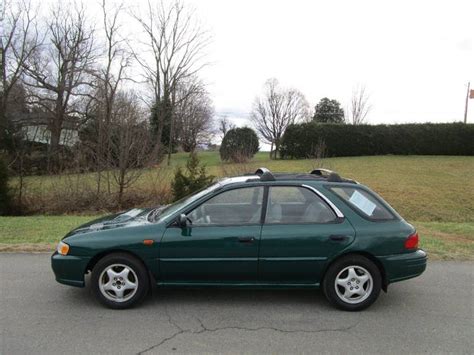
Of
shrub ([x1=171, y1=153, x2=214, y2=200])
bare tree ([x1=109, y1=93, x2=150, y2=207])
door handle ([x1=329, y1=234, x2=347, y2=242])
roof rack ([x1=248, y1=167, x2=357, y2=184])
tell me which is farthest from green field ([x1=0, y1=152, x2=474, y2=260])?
door handle ([x1=329, y1=234, x2=347, y2=242])

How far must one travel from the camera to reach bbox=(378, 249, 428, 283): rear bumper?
4285mm

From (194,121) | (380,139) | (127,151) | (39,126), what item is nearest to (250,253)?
(127,151)

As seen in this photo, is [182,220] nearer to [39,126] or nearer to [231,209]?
[231,209]

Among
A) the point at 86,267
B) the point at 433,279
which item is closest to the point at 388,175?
the point at 433,279

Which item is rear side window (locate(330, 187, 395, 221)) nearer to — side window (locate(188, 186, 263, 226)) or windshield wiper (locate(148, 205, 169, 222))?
side window (locate(188, 186, 263, 226))

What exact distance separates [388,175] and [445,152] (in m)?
14.7

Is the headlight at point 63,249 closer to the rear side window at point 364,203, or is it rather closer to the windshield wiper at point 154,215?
the windshield wiper at point 154,215

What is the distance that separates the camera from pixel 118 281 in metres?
4.21

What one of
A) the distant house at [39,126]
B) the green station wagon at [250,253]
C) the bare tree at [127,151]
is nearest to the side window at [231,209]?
the green station wagon at [250,253]

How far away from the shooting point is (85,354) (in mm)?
3295

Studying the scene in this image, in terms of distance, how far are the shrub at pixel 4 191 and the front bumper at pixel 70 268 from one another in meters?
9.90

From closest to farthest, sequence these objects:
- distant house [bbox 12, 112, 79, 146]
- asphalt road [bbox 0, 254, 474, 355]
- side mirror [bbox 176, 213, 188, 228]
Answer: asphalt road [bbox 0, 254, 474, 355] < side mirror [bbox 176, 213, 188, 228] < distant house [bbox 12, 112, 79, 146]

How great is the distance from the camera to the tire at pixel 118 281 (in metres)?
4.20

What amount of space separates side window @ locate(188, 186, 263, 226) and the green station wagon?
0.05 ft
